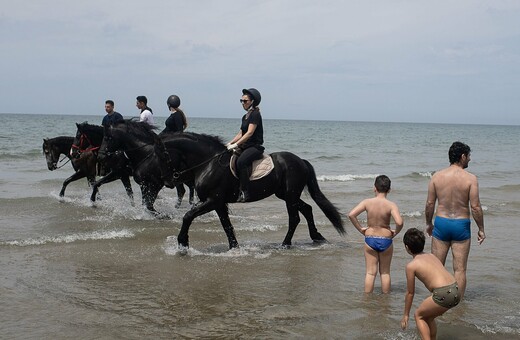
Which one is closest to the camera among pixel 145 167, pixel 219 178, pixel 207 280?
pixel 207 280

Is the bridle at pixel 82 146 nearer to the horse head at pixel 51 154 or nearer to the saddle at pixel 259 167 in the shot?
the horse head at pixel 51 154

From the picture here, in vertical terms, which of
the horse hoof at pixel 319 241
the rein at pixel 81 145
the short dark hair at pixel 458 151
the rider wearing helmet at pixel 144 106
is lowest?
the horse hoof at pixel 319 241

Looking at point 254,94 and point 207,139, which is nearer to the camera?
point 254,94

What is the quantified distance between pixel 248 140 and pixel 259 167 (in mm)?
489

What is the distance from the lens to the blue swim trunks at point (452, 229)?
6.25 m

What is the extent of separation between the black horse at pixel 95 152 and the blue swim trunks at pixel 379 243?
306 inches

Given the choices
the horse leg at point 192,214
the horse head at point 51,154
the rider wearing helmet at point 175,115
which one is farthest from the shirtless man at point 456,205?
the horse head at point 51,154

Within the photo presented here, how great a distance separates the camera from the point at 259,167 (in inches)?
361

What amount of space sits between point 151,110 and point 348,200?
6.82 m

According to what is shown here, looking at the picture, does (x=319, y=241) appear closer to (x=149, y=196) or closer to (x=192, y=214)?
(x=192, y=214)

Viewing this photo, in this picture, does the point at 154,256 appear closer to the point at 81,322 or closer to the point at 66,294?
the point at 66,294

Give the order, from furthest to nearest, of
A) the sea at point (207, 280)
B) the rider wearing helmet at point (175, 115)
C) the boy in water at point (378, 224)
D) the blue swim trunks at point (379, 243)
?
1. the rider wearing helmet at point (175, 115)
2. the blue swim trunks at point (379, 243)
3. the boy in water at point (378, 224)
4. the sea at point (207, 280)

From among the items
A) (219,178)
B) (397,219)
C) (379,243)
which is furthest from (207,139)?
(397,219)

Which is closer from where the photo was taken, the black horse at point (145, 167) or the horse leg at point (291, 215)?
the horse leg at point (291, 215)
